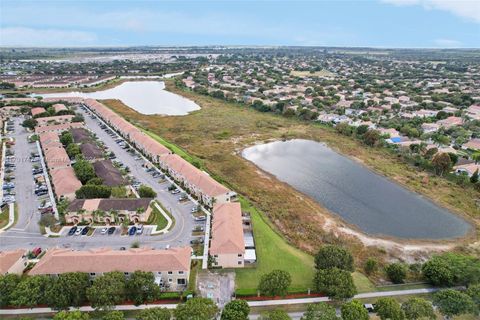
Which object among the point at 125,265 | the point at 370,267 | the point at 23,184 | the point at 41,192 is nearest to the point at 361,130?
the point at 370,267

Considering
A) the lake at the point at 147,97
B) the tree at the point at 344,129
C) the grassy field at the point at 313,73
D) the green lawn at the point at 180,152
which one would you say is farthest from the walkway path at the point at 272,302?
the grassy field at the point at 313,73

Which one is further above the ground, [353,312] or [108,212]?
[108,212]

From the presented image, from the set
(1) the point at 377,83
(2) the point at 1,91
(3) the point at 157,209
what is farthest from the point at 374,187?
(2) the point at 1,91

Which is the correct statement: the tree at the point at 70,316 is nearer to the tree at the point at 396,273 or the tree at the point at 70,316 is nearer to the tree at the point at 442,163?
the tree at the point at 396,273

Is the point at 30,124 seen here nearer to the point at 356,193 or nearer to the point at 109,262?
the point at 109,262

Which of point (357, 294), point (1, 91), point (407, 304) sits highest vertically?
point (1, 91)

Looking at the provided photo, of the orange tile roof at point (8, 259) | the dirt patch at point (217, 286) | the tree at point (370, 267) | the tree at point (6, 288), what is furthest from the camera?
the tree at point (370, 267)

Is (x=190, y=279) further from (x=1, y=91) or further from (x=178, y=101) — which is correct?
(x=1, y=91)
